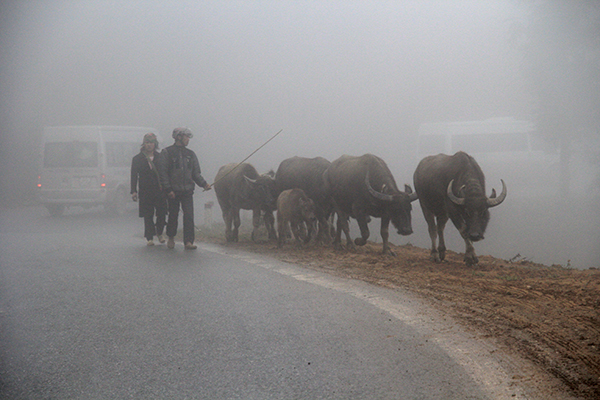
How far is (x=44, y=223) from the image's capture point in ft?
54.6

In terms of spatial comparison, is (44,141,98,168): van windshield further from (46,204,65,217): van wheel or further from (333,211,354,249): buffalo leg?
(333,211,354,249): buffalo leg

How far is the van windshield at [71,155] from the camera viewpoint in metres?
19.3

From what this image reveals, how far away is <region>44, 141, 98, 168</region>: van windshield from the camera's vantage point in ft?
63.5

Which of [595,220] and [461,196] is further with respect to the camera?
[595,220]

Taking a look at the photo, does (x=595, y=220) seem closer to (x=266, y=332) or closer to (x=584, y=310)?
(x=584, y=310)

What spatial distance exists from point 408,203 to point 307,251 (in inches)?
89.4

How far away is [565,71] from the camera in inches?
860

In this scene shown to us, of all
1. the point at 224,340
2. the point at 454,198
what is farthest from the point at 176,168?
the point at 224,340

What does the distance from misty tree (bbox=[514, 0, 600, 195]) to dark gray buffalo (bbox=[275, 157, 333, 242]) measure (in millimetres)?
13317

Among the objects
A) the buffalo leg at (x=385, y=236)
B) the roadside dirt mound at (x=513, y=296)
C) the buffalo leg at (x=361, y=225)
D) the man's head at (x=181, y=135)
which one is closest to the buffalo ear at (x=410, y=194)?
the buffalo leg at (x=385, y=236)

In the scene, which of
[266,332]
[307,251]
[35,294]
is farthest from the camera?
[307,251]

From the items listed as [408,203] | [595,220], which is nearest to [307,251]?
[408,203]

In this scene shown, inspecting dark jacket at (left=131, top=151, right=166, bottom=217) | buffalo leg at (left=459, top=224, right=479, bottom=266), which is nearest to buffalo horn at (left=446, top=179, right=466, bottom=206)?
buffalo leg at (left=459, top=224, right=479, bottom=266)

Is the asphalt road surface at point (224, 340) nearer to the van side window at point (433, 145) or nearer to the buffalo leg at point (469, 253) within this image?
the buffalo leg at point (469, 253)
